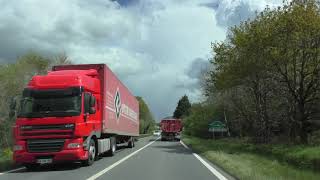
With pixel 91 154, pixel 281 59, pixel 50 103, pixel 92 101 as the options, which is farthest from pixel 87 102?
pixel 281 59

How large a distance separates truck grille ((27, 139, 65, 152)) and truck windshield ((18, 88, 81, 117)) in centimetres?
98

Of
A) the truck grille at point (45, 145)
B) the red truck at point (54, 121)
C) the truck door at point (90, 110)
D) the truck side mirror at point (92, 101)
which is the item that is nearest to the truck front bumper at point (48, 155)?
the red truck at point (54, 121)

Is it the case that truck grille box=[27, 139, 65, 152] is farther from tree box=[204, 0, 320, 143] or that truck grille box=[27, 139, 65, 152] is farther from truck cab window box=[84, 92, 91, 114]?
tree box=[204, 0, 320, 143]

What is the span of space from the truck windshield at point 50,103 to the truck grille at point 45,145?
38.6 inches

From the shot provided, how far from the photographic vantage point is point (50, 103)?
21781 millimetres

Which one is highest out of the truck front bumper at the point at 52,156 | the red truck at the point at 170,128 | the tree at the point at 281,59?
the tree at the point at 281,59

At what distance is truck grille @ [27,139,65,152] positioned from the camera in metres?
21.5

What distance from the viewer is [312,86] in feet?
131

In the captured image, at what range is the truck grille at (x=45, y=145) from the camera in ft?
70.7

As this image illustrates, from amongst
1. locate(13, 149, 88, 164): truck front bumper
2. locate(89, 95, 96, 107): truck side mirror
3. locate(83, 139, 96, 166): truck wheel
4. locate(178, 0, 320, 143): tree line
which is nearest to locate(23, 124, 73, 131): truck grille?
locate(13, 149, 88, 164): truck front bumper

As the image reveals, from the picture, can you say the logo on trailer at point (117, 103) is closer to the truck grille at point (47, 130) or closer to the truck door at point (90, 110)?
the truck door at point (90, 110)

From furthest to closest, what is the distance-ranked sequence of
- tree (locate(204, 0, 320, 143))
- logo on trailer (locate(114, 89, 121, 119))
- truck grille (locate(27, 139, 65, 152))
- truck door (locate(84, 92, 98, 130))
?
tree (locate(204, 0, 320, 143)) < logo on trailer (locate(114, 89, 121, 119)) < truck door (locate(84, 92, 98, 130)) < truck grille (locate(27, 139, 65, 152))

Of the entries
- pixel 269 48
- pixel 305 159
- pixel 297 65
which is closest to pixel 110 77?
pixel 305 159

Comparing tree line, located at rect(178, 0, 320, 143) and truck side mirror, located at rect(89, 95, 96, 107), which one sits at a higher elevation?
tree line, located at rect(178, 0, 320, 143)
